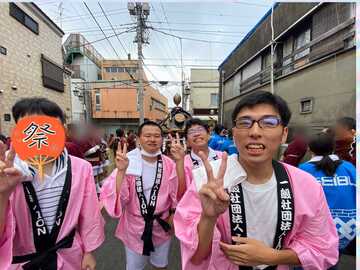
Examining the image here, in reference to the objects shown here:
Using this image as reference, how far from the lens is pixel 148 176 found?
2.42 meters

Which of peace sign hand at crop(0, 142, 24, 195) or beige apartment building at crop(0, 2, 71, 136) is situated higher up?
beige apartment building at crop(0, 2, 71, 136)

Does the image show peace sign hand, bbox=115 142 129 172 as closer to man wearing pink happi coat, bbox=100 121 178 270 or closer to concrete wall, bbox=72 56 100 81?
man wearing pink happi coat, bbox=100 121 178 270

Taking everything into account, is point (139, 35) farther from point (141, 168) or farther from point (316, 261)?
point (316, 261)

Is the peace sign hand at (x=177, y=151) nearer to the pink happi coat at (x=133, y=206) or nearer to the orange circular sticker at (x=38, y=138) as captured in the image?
the pink happi coat at (x=133, y=206)

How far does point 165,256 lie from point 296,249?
5.01ft

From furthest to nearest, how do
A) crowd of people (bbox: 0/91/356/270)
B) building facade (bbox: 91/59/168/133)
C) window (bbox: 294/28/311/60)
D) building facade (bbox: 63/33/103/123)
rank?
building facade (bbox: 91/59/168/133)
building facade (bbox: 63/33/103/123)
window (bbox: 294/28/311/60)
crowd of people (bbox: 0/91/356/270)

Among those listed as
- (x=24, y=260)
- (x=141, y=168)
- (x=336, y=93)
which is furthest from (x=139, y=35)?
(x=24, y=260)

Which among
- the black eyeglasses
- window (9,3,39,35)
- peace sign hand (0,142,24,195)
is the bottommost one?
peace sign hand (0,142,24,195)

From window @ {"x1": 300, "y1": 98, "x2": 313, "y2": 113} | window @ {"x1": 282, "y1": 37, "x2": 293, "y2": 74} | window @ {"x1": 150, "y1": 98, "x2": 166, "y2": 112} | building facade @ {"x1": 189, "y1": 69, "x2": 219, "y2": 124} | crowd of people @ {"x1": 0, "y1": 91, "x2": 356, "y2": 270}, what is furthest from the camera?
window @ {"x1": 150, "y1": 98, "x2": 166, "y2": 112}

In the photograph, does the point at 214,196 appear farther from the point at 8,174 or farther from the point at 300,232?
the point at 8,174

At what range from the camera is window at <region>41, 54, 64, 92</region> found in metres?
12.4

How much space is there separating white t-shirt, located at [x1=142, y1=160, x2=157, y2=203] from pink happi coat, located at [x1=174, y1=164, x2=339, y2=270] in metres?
1.03

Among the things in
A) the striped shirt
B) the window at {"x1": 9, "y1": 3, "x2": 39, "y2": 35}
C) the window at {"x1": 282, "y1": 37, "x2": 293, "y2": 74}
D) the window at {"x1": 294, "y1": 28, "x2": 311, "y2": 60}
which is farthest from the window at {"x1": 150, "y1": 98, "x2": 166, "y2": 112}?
the striped shirt

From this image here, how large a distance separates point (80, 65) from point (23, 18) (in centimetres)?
1187
